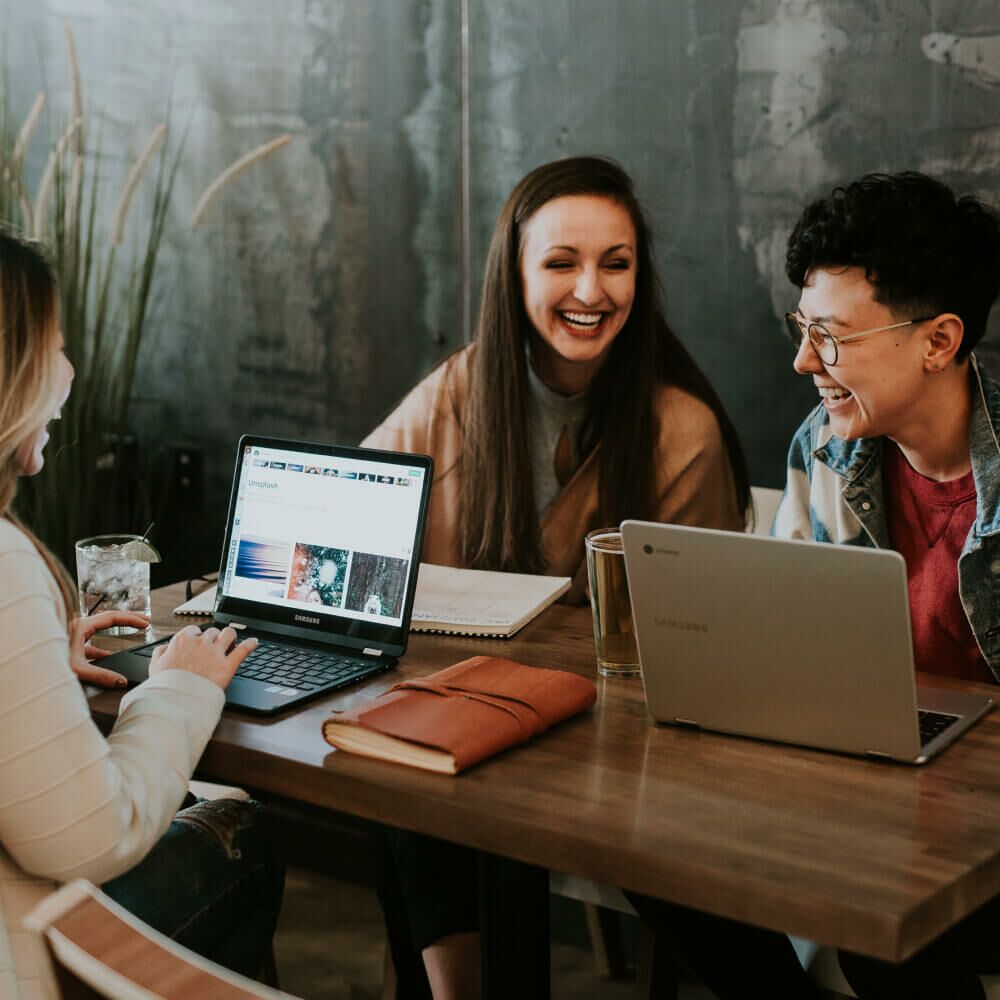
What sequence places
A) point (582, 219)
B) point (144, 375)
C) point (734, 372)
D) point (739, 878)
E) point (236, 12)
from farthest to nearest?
1. point (144, 375)
2. point (236, 12)
3. point (734, 372)
4. point (582, 219)
5. point (739, 878)

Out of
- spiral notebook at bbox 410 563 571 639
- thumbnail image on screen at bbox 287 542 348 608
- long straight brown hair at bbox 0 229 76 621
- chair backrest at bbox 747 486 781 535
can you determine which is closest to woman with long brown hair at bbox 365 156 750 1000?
chair backrest at bbox 747 486 781 535

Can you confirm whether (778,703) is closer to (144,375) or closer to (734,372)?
(734,372)

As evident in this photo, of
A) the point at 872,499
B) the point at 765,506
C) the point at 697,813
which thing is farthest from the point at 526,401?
the point at 697,813

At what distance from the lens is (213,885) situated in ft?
5.58

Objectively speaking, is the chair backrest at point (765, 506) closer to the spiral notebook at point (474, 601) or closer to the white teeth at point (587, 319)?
the white teeth at point (587, 319)

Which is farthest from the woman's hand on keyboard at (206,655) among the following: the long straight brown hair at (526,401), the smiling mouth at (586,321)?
the smiling mouth at (586,321)

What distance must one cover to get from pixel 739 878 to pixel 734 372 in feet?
5.83

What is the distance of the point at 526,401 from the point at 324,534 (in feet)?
2.34

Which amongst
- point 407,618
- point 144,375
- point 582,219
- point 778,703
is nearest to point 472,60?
point 582,219

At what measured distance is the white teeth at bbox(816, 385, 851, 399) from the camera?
6.50 ft

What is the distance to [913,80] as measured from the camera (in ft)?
8.42

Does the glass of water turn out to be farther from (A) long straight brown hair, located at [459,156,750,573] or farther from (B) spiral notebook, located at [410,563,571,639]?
(A) long straight brown hair, located at [459,156,750,573]

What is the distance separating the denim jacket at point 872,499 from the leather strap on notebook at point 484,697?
2.19 ft

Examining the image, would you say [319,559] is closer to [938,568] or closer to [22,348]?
[22,348]
